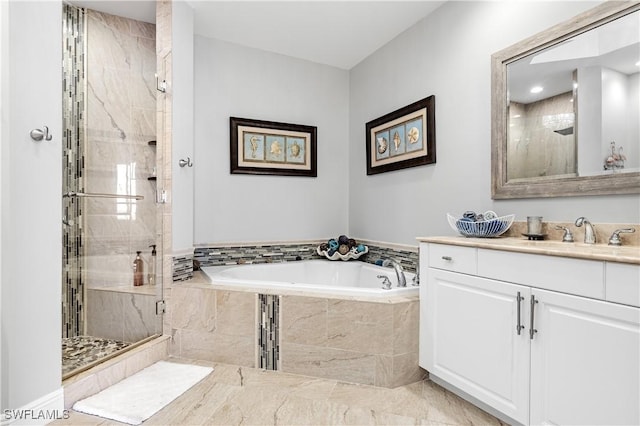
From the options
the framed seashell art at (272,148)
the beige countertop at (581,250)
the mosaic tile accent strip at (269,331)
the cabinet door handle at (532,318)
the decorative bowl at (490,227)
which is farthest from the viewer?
the framed seashell art at (272,148)

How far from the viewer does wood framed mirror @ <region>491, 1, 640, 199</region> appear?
60.6 inches

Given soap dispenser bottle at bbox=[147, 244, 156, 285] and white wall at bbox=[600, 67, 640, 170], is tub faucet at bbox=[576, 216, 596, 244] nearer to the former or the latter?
white wall at bbox=[600, 67, 640, 170]

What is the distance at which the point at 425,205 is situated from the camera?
105 inches

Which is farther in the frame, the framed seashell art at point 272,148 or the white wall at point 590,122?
the framed seashell art at point 272,148

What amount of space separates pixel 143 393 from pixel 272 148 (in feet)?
7.15

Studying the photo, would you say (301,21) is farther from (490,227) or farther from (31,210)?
(31,210)

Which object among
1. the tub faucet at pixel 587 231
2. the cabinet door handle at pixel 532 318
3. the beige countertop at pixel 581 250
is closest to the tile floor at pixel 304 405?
the cabinet door handle at pixel 532 318

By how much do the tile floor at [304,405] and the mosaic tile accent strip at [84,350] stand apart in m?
0.25

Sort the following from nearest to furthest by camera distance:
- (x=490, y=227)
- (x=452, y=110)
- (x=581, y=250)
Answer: (x=581, y=250), (x=490, y=227), (x=452, y=110)

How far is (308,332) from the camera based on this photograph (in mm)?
2150

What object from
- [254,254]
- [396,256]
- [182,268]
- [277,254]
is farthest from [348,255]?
[182,268]

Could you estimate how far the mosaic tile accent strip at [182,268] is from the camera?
2.50 metres

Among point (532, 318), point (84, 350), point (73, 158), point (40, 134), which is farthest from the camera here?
point (73, 158)

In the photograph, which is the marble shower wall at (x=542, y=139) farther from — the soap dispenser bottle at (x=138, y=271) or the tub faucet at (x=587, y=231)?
the soap dispenser bottle at (x=138, y=271)
